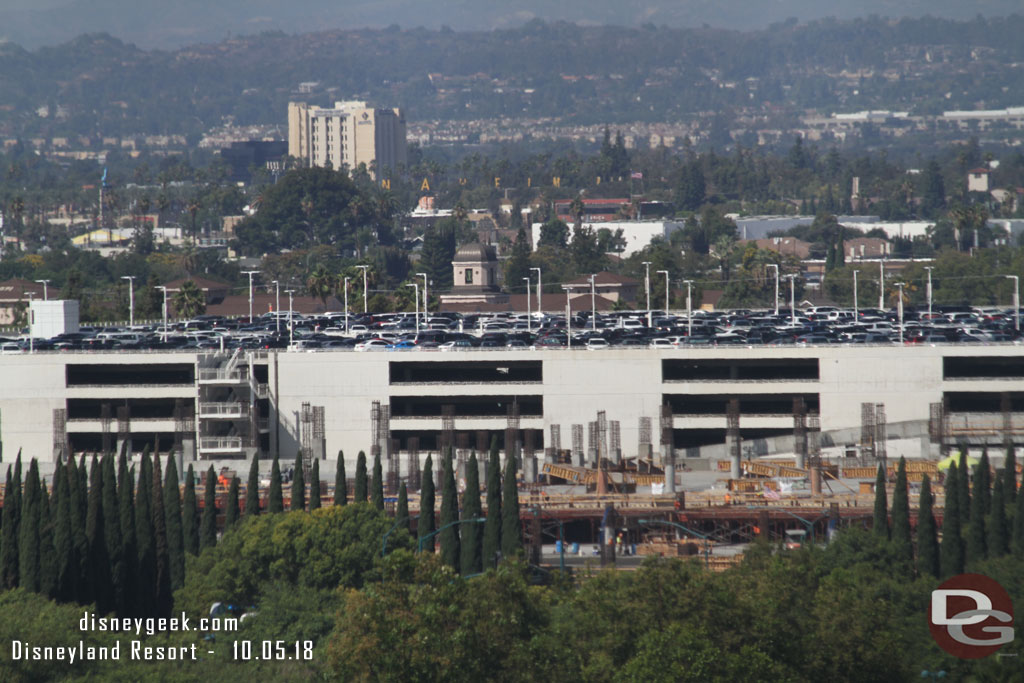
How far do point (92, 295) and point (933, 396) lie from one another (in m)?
117

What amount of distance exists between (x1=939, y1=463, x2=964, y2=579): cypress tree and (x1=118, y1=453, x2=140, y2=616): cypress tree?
1161 inches

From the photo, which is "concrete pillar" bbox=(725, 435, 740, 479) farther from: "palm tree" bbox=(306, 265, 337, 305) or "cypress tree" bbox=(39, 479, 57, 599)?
"palm tree" bbox=(306, 265, 337, 305)

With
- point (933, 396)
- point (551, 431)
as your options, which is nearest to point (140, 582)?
point (551, 431)

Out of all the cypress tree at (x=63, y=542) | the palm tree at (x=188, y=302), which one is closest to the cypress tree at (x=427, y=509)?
the cypress tree at (x=63, y=542)

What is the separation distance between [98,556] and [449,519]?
46.6ft

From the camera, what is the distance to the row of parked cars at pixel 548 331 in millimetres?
111875

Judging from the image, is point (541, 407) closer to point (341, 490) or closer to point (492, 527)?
point (341, 490)

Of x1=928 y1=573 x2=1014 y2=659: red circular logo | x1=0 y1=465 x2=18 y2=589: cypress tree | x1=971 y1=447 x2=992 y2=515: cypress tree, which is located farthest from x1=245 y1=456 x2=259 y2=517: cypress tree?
x1=928 y1=573 x2=1014 y2=659: red circular logo

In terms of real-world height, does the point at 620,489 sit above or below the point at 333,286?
below

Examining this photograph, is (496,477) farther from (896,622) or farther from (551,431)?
(551,431)

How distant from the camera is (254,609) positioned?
6638 cm

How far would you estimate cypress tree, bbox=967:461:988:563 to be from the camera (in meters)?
68.2

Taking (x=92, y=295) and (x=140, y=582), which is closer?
(x=140, y=582)

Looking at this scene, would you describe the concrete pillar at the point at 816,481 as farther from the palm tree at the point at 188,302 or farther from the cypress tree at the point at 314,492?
the palm tree at the point at 188,302
